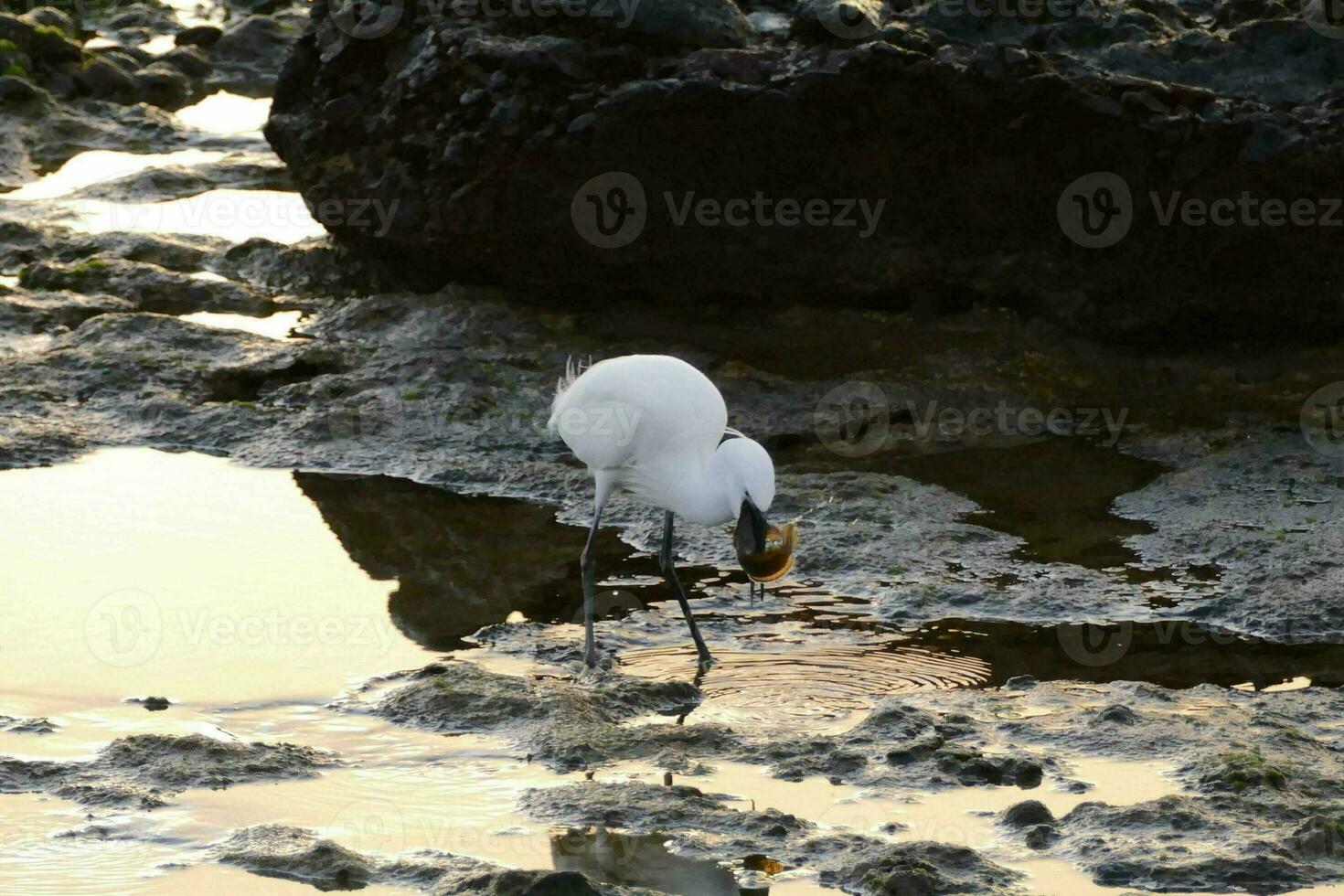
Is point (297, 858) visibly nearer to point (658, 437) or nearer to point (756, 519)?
point (756, 519)

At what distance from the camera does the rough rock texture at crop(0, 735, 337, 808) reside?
4750 mm

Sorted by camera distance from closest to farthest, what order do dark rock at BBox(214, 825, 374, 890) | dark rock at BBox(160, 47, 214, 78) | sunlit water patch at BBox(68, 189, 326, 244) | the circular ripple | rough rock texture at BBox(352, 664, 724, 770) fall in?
dark rock at BBox(214, 825, 374, 890)
rough rock texture at BBox(352, 664, 724, 770)
the circular ripple
sunlit water patch at BBox(68, 189, 326, 244)
dark rock at BBox(160, 47, 214, 78)

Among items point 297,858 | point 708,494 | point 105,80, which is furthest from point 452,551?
point 105,80

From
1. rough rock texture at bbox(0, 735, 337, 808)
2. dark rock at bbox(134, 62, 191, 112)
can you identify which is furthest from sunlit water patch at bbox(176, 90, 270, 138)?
rough rock texture at bbox(0, 735, 337, 808)

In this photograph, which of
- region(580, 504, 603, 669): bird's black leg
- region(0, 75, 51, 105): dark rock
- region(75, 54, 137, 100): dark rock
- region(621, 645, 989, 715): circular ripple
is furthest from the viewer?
region(75, 54, 137, 100): dark rock

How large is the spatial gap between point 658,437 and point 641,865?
6.63 feet

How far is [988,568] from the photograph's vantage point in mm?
6723

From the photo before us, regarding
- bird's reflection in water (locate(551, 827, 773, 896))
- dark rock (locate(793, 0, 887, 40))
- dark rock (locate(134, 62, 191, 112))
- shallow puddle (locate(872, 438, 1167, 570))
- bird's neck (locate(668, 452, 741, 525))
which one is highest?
dark rock (locate(793, 0, 887, 40))

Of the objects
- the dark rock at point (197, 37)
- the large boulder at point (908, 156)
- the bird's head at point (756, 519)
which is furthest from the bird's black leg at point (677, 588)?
the dark rock at point (197, 37)

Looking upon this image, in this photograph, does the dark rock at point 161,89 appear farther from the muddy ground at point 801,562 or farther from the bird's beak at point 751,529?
the bird's beak at point 751,529

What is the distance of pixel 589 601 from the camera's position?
6109 millimetres

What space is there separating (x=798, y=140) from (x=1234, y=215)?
6.96ft

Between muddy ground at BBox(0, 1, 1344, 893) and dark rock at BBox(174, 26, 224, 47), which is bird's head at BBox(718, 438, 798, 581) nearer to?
muddy ground at BBox(0, 1, 1344, 893)

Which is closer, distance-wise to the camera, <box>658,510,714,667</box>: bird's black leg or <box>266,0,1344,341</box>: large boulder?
<box>658,510,714,667</box>: bird's black leg
